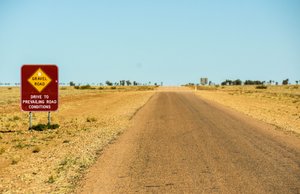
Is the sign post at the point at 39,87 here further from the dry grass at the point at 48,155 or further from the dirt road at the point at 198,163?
the dirt road at the point at 198,163

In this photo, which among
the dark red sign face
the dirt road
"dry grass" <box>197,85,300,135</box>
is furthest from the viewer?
"dry grass" <box>197,85,300,135</box>

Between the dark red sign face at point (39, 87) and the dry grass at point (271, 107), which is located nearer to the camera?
the dark red sign face at point (39, 87)

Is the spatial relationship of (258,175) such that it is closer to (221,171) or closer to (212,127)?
(221,171)

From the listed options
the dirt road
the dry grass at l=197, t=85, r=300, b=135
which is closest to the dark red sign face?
the dirt road

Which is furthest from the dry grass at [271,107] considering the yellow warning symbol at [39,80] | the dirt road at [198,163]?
the yellow warning symbol at [39,80]

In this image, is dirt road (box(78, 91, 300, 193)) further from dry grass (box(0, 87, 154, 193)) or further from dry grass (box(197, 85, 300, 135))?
dry grass (box(197, 85, 300, 135))

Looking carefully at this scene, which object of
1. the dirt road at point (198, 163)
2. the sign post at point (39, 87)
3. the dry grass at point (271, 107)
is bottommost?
the dry grass at point (271, 107)

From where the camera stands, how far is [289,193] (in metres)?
7.50

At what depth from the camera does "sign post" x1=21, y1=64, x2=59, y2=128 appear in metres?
17.8

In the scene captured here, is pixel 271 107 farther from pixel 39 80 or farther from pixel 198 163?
pixel 198 163

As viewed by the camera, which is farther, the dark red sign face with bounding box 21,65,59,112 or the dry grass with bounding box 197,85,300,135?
the dry grass with bounding box 197,85,300,135

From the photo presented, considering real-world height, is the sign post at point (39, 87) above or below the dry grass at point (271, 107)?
above

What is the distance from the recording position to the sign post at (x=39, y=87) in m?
17.8

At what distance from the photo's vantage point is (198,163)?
10219mm
